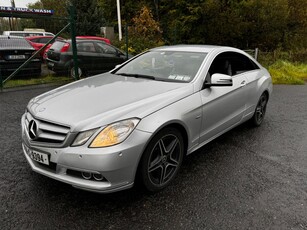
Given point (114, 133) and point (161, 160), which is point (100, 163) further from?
point (161, 160)

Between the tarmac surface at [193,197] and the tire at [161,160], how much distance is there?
145mm

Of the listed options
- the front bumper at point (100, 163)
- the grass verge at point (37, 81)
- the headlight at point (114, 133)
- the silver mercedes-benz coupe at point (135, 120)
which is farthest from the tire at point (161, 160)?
the grass verge at point (37, 81)

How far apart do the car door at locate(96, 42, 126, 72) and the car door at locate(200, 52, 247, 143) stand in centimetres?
634

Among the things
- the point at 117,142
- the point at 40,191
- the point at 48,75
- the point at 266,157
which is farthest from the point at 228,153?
the point at 48,75

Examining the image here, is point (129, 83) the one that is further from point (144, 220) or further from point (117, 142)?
point (144, 220)

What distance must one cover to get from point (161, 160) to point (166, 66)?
1.46 m

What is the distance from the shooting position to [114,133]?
243 centimetres

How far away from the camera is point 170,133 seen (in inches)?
112

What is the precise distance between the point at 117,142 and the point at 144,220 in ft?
2.45

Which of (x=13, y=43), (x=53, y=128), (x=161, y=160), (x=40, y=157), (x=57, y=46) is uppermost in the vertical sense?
(x=13, y=43)

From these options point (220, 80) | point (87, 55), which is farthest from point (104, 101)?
point (87, 55)

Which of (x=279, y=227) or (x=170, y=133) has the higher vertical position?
(x=170, y=133)

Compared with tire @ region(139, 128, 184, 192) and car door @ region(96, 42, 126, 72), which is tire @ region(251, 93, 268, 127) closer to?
tire @ region(139, 128, 184, 192)

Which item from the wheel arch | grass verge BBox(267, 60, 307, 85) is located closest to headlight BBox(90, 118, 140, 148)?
the wheel arch
